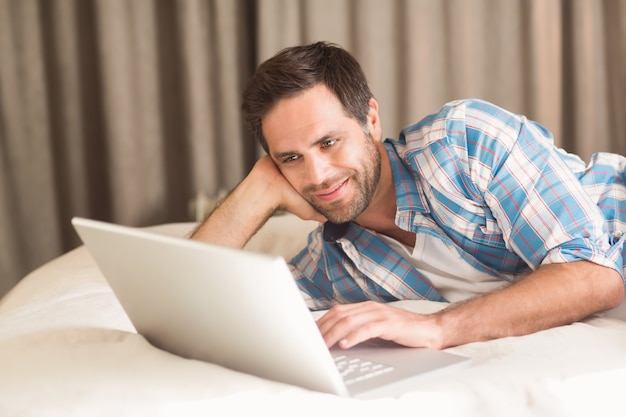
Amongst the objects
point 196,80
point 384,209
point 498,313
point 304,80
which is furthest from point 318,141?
point 196,80

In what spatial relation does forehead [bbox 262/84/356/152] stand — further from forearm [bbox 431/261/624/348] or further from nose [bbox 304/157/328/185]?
forearm [bbox 431/261/624/348]

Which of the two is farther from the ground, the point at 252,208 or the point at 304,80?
the point at 304,80

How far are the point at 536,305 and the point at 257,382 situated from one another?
55 centimetres

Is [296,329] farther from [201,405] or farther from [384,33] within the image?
[384,33]

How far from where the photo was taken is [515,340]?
3.65ft

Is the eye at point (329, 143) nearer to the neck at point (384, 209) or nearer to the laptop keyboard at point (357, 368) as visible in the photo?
the neck at point (384, 209)

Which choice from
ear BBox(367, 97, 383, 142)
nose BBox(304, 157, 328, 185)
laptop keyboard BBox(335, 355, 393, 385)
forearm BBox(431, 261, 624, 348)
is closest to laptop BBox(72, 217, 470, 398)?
laptop keyboard BBox(335, 355, 393, 385)

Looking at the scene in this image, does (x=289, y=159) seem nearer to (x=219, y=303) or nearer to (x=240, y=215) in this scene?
(x=240, y=215)

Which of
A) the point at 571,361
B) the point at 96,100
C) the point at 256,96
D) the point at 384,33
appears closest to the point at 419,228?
the point at 256,96

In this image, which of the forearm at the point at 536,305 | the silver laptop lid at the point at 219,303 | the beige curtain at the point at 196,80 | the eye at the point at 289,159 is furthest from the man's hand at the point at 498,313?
the beige curtain at the point at 196,80

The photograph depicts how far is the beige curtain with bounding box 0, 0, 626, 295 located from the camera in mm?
2764

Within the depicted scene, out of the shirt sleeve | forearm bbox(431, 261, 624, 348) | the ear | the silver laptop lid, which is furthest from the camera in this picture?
the ear

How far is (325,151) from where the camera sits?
5.06 feet

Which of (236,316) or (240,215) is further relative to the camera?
(240,215)
